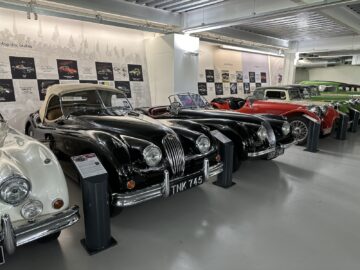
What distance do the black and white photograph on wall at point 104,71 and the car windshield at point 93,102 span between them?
3.85 metres

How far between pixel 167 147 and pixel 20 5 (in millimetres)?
4879

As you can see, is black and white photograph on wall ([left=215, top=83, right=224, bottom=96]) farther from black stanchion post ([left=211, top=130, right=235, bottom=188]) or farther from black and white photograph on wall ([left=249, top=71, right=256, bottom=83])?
black stanchion post ([left=211, top=130, right=235, bottom=188])

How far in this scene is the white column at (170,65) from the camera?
26.2 ft

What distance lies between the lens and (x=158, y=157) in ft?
8.84

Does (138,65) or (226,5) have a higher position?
(226,5)

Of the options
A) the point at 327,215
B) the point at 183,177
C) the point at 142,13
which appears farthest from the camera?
the point at 142,13

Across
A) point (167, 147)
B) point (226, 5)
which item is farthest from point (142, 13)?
point (167, 147)

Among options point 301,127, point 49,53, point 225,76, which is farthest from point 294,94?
point 49,53

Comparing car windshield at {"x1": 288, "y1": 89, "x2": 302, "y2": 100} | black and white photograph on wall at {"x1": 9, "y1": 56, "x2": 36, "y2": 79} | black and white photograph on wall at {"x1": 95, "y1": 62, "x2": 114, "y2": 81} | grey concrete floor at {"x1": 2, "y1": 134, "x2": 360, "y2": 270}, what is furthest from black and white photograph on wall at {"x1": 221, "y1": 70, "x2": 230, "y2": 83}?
grey concrete floor at {"x1": 2, "y1": 134, "x2": 360, "y2": 270}

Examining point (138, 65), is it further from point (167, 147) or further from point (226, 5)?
point (167, 147)

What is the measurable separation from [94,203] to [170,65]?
252 inches

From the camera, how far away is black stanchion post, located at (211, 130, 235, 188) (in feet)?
11.5

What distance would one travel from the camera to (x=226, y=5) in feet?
21.3

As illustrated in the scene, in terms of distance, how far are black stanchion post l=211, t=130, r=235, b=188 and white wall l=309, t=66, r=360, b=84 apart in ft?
51.4
